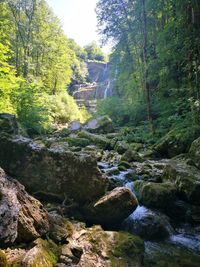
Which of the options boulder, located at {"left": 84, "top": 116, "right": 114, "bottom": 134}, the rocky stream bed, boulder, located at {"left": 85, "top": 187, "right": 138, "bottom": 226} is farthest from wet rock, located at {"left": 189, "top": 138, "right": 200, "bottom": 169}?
boulder, located at {"left": 84, "top": 116, "right": 114, "bottom": 134}

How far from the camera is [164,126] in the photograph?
15227 mm

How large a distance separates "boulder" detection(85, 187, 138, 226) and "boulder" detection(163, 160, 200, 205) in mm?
1642

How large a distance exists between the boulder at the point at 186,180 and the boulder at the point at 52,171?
6.56 ft

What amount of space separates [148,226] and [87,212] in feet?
4.08

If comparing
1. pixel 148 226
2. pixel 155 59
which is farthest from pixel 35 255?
pixel 155 59

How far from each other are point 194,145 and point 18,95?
36.2 feet

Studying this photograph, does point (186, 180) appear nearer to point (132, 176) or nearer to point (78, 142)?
point (132, 176)

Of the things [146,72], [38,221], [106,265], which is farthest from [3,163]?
[146,72]

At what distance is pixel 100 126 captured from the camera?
20.0 meters

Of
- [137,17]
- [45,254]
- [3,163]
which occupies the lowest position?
[45,254]

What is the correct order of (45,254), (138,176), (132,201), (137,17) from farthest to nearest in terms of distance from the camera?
(137,17), (138,176), (132,201), (45,254)

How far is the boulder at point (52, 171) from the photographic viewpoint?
Result: 5945 millimetres

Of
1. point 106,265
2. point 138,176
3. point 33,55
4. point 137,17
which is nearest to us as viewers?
point 106,265

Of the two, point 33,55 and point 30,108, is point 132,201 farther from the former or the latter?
point 33,55
